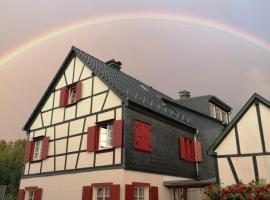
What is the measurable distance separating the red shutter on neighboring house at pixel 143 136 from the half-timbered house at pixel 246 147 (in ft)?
10.4

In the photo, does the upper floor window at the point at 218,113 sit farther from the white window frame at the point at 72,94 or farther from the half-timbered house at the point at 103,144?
the white window frame at the point at 72,94

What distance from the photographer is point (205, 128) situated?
1892 centimetres

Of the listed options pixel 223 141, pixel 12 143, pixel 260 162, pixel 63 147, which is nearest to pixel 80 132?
pixel 63 147

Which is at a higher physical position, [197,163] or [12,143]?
[12,143]

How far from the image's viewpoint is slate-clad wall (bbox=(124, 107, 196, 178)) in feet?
40.0

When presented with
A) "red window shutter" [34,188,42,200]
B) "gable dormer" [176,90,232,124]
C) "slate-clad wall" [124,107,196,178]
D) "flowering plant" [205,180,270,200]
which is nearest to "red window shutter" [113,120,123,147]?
"slate-clad wall" [124,107,196,178]

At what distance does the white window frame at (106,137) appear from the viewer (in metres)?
13.0

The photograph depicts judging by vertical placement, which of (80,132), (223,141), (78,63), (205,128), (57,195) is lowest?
(57,195)

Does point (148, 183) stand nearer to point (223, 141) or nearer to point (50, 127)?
point (223, 141)

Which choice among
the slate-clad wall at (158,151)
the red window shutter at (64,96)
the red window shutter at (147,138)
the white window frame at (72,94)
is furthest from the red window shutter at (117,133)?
the red window shutter at (64,96)

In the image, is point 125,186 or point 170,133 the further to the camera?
point 170,133

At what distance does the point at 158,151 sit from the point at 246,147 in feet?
15.1

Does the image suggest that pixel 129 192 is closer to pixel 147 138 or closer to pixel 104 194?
pixel 104 194

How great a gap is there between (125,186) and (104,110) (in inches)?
150
